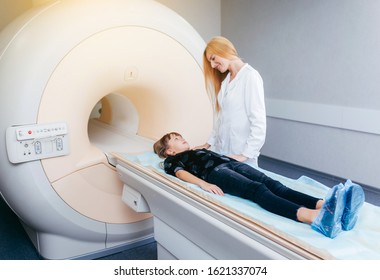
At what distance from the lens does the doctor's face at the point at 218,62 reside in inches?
65.4

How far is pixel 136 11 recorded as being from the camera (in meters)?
1.81

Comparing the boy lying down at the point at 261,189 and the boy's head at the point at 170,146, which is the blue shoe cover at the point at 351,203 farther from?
the boy's head at the point at 170,146

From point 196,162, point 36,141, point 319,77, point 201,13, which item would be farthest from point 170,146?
point 201,13

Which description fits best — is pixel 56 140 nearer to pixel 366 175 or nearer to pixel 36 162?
pixel 36 162

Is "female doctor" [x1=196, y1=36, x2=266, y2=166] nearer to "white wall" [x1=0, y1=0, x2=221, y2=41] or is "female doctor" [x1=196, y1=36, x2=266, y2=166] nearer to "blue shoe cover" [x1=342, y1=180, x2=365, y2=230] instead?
"blue shoe cover" [x1=342, y1=180, x2=365, y2=230]

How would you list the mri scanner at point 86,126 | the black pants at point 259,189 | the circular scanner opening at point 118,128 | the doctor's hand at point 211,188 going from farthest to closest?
the circular scanner opening at point 118,128 < the mri scanner at point 86,126 < the doctor's hand at point 211,188 < the black pants at point 259,189

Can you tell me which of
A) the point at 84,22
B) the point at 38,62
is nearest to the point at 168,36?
the point at 84,22

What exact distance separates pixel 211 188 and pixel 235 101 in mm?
494

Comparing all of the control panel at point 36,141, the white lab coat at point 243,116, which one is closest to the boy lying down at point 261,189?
the white lab coat at point 243,116

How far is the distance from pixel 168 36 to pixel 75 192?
0.90 metres

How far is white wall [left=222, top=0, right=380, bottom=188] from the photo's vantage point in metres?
2.71

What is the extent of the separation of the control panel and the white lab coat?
0.73 metres

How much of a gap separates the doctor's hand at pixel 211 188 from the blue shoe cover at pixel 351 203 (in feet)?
1.48

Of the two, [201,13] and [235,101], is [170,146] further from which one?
[201,13]
